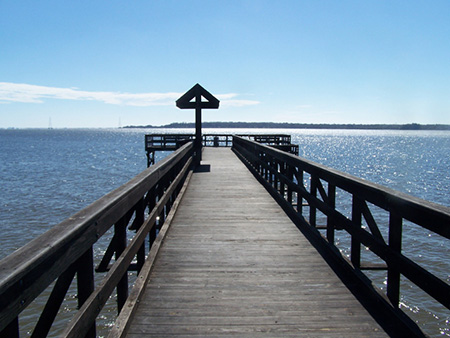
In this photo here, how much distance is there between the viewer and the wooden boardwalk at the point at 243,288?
111 inches

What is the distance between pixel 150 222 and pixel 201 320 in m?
1.42

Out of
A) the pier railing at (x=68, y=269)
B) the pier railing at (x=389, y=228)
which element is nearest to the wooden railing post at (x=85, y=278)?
the pier railing at (x=68, y=269)

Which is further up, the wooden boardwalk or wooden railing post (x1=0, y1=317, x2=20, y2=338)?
wooden railing post (x1=0, y1=317, x2=20, y2=338)

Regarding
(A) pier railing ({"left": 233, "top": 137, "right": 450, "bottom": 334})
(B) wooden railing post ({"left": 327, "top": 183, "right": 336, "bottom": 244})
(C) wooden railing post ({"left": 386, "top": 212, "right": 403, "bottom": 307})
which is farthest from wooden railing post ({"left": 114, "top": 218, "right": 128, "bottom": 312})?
(B) wooden railing post ({"left": 327, "top": 183, "right": 336, "bottom": 244})

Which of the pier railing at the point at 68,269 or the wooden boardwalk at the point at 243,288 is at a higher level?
the pier railing at the point at 68,269

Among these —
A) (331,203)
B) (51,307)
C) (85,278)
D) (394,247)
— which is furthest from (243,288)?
(51,307)

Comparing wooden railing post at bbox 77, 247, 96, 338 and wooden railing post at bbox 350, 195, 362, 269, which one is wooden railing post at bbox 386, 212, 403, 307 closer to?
wooden railing post at bbox 350, 195, 362, 269

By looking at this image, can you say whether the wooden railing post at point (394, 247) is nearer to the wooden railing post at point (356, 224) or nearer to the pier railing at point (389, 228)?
the pier railing at point (389, 228)

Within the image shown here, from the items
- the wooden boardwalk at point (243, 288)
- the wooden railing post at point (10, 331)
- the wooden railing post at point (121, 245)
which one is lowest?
the wooden boardwalk at point (243, 288)

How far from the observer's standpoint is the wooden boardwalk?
2820mm

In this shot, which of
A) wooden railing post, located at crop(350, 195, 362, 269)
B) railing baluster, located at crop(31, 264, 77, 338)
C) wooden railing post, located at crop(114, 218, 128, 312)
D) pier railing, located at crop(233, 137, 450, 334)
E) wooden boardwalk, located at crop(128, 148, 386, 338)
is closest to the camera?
railing baluster, located at crop(31, 264, 77, 338)

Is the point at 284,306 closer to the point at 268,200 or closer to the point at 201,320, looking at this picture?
the point at 201,320

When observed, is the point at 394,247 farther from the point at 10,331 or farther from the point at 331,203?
the point at 10,331

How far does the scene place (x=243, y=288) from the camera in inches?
139
